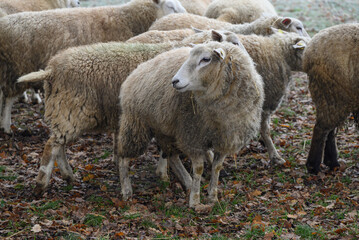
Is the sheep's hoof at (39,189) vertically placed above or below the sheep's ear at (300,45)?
below

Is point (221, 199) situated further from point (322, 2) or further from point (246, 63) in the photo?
point (322, 2)

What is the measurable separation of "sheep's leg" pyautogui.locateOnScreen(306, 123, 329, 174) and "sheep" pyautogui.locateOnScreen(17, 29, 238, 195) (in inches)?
66.2

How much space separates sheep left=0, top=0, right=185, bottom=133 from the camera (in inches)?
299

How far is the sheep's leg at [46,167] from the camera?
570 centimetres

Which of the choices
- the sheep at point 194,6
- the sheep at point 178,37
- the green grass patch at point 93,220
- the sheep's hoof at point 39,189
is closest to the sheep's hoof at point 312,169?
the sheep at point 178,37

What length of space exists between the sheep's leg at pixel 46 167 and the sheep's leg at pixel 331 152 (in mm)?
3471

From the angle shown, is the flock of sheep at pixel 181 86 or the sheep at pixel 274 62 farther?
the sheep at pixel 274 62

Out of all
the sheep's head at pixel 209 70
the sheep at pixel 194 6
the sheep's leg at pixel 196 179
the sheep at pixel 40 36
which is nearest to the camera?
the sheep's head at pixel 209 70

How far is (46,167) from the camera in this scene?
5.73 meters

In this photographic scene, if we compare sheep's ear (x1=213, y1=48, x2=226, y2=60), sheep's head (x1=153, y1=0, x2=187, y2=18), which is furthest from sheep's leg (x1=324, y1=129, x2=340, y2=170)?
sheep's head (x1=153, y1=0, x2=187, y2=18)

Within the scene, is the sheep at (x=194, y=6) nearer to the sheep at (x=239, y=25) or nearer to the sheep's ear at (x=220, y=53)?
the sheep at (x=239, y=25)

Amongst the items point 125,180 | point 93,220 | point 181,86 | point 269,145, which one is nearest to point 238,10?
point 269,145

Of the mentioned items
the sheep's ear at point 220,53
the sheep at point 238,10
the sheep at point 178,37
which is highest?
the sheep's ear at point 220,53

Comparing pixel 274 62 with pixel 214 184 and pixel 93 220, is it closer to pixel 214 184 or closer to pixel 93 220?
pixel 214 184
